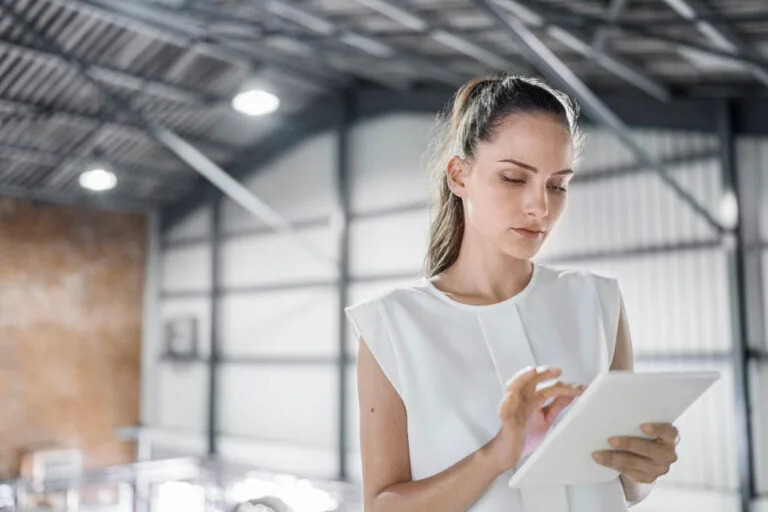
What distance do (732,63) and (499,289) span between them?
755 centimetres

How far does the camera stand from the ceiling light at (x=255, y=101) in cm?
846

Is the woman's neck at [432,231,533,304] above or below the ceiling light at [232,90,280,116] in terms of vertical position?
below

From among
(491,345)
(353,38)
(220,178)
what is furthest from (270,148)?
(491,345)

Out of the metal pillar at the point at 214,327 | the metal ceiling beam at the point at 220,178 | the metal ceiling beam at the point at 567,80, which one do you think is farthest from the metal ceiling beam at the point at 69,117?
the metal ceiling beam at the point at 567,80

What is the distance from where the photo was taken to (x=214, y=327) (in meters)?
15.8

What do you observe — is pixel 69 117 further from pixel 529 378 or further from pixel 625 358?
pixel 529 378

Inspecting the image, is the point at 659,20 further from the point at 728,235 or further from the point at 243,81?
the point at 243,81

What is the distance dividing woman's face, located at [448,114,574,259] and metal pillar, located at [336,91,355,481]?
1171 centimetres

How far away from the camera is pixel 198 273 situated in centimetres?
1641

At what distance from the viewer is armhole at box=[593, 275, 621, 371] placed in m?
1.38

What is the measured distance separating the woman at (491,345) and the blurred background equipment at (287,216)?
2346 millimetres

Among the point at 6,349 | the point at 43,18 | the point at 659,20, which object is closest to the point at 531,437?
the point at 659,20

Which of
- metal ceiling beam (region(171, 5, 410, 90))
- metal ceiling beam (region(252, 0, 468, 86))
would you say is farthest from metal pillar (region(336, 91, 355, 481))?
metal ceiling beam (region(252, 0, 468, 86))

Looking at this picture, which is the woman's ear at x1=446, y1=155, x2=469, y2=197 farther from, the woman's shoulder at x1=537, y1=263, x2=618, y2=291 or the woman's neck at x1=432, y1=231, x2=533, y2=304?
the woman's shoulder at x1=537, y1=263, x2=618, y2=291
